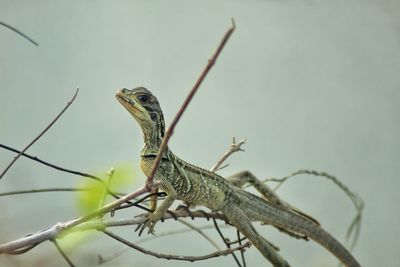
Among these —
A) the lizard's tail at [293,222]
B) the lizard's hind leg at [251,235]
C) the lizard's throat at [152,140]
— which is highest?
the lizard's tail at [293,222]

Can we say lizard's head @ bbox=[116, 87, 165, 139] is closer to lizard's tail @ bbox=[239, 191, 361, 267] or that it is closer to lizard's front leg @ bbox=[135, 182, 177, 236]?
lizard's front leg @ bbox=[135, 182, 177, 236]

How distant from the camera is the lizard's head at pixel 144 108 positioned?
1.13 metres

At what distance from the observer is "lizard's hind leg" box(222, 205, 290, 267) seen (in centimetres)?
124

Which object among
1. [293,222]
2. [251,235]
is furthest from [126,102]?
[293,222]

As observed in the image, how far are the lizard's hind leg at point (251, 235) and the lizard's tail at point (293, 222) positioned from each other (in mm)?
68

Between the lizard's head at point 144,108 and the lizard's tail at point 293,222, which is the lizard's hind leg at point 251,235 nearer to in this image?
the lizard's tail at point 293,222

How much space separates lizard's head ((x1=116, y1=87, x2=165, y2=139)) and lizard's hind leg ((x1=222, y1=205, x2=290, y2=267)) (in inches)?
10.8

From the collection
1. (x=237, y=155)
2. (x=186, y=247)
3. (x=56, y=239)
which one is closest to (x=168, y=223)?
(x=186, y=247)

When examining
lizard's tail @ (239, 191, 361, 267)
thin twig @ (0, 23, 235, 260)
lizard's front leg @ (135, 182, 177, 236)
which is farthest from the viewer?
lizard's tail @ (239, 191, 361, 267)

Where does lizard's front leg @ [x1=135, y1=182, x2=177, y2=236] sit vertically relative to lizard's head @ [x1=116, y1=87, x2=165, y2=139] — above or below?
below

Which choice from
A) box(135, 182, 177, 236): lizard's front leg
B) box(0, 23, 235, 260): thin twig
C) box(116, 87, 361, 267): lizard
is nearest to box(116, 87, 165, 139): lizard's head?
box(116, 87, 361, 267): lizard

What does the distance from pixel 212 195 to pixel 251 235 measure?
137 mm

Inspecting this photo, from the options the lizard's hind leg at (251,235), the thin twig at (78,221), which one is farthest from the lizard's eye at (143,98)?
the thin twig at (78,221)

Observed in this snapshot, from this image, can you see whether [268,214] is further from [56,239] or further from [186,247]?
[186,247]
